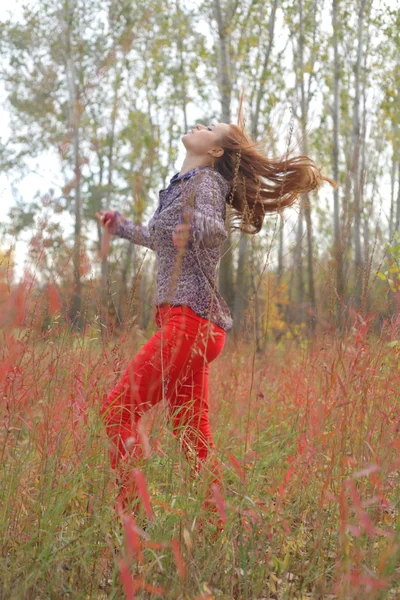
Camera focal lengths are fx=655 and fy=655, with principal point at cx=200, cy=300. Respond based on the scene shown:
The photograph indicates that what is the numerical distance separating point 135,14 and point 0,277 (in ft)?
46.1

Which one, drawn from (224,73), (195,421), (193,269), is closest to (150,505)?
(195,421)

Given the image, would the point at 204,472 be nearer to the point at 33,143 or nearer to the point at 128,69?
the point at 128,69

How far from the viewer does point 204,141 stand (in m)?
2.96

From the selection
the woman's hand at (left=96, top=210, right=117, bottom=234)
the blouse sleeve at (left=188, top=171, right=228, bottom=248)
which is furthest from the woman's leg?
the woman's hand at (left=96, top=210, right=117, bottom=234)

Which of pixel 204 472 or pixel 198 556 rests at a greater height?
pixel 204 472

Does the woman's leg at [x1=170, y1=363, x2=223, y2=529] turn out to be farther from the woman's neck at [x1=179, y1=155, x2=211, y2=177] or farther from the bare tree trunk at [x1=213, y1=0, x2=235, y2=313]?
the bare tree trunk at [x1=213, y1=0, x2=235, y2=313]

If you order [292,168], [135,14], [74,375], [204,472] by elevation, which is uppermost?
[135,14]

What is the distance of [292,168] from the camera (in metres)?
3.08

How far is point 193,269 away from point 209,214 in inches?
9.5

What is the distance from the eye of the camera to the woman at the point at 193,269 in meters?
2.29

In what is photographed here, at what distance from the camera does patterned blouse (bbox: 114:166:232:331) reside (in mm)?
2543

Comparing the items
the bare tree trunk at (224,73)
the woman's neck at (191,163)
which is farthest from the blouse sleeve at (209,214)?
the bare tree trunk at (224,73)

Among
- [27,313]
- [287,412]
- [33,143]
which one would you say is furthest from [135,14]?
[27,313]

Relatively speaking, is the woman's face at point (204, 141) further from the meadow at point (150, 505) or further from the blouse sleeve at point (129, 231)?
the meadow at point (150, 505)
